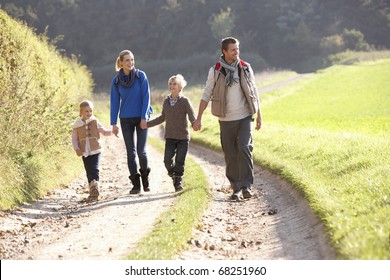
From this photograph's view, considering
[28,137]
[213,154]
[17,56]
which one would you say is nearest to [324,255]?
[28,137]

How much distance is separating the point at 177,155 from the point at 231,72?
6.83ft

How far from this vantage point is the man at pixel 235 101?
408 inches

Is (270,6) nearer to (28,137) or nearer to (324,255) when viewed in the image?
(28,137)

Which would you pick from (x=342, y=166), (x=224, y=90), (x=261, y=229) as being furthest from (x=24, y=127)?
(x=342, y=166)

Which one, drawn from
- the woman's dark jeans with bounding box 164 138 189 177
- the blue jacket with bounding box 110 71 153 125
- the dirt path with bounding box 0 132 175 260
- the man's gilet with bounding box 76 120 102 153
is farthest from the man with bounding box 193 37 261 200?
the man's gilet with bounding box 76 120 102 153

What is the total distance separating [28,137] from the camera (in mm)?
12711

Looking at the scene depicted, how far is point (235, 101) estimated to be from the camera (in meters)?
10.5

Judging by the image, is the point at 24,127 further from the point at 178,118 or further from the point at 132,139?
the point at 178,118

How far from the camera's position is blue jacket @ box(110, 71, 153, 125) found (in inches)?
443

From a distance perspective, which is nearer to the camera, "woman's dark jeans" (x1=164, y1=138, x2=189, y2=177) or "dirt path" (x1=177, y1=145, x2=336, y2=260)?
"dirt path" (x1=177, y1=145, x2=336, y2=260)

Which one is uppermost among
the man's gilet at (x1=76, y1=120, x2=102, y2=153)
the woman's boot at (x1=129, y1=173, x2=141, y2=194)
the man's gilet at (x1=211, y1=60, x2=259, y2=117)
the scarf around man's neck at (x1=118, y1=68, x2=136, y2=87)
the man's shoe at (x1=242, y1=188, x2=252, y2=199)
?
the scarf around man's neck at (x1=118, y1=68, x2=136, y2=87)

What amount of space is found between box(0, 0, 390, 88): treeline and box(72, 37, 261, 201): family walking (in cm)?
7085

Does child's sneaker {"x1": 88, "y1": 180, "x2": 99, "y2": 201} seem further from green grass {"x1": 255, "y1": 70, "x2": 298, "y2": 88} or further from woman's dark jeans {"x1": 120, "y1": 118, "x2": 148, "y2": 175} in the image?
green grass {"x1": 255, "y1": 70, "x2": 298, "y2": 88}

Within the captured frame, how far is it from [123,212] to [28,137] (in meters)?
4.06
